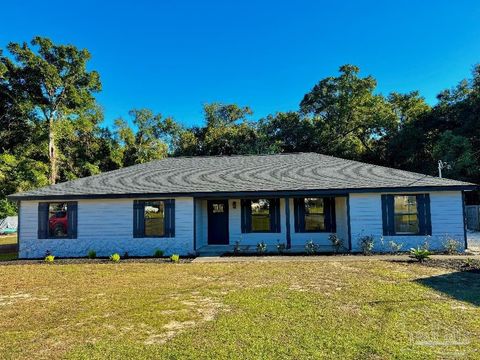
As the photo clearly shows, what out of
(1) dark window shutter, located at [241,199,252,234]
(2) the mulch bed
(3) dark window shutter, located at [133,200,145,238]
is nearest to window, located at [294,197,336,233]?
(1) dark window shutter, located at [241,199,252,234]

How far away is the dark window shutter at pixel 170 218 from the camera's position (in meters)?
13.4

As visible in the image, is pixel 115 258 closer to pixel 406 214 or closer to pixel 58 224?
pixel 58 224

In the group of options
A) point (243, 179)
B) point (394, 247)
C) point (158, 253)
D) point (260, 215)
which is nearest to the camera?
point (394, 247)

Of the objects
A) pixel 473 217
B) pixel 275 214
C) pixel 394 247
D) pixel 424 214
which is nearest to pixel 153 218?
pixel 275 214

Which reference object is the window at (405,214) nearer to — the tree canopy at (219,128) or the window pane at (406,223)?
the window pane at (406,223)

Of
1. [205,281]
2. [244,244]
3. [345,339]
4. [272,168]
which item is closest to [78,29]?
[272,168]

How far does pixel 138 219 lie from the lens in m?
13.6

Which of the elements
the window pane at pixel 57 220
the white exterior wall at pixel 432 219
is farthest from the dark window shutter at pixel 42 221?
the white exterior wall at pixel 432 219

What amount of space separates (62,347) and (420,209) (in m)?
11.9

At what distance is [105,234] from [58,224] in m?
2.14

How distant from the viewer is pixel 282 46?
21156 millimetres

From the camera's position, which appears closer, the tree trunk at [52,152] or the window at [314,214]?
the window at [314,214]

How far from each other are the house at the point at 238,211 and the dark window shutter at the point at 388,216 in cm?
3

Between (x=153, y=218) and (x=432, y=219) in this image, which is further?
(x=153, y=218)
